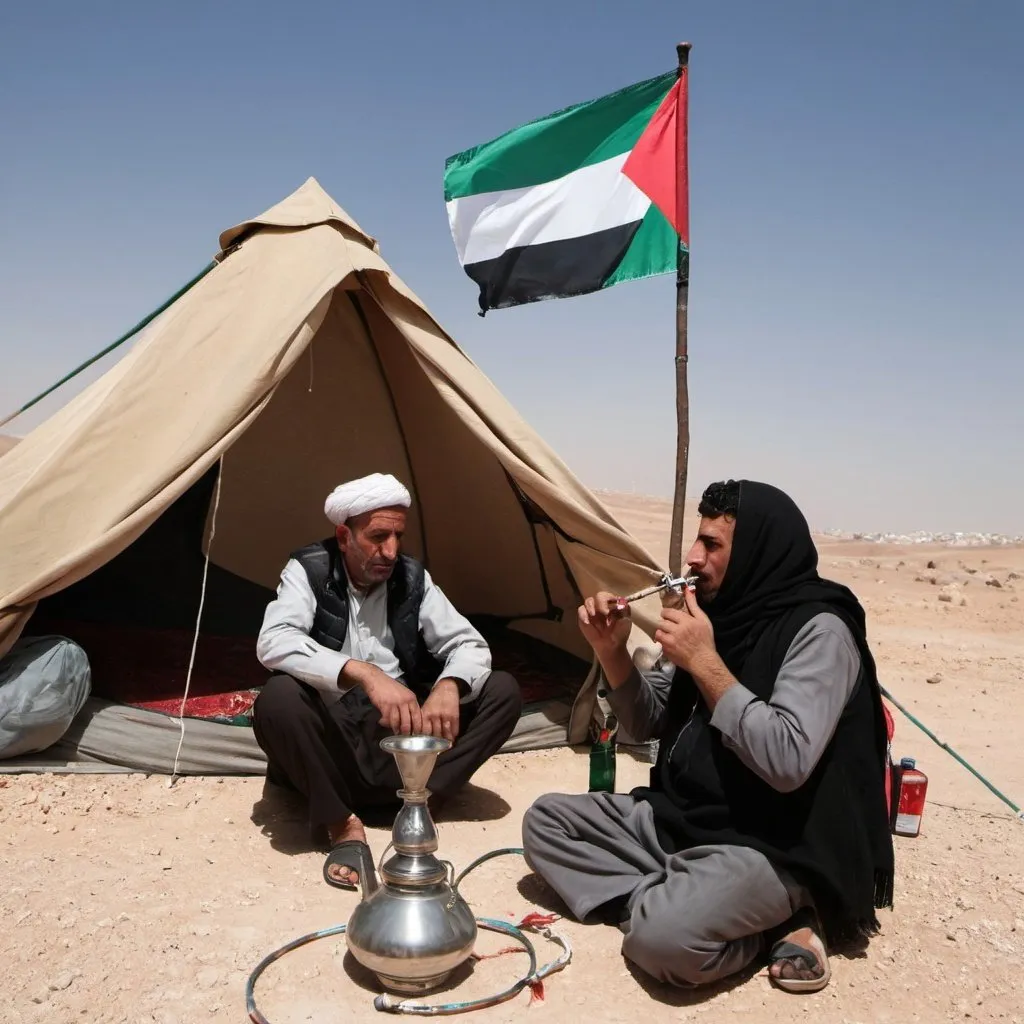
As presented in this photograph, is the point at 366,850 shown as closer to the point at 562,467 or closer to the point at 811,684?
the point at 811,684

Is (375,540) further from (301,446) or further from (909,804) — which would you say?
(301,446)

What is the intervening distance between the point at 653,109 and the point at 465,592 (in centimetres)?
273

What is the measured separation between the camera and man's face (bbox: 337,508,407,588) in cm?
365

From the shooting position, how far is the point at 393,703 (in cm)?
317

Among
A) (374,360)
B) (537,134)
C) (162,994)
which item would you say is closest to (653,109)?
(537,134)

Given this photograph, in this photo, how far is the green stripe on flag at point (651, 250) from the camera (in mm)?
4992

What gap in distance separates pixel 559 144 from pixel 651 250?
79cm

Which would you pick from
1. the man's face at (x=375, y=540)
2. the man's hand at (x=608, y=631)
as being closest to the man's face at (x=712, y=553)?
the man's hand at (x=608, y=631)

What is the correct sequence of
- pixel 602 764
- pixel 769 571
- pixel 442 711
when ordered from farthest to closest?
1. pixel 602 764
2. pixel 442 711
3. pixel 769 571

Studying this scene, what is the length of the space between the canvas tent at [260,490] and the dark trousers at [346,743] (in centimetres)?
70

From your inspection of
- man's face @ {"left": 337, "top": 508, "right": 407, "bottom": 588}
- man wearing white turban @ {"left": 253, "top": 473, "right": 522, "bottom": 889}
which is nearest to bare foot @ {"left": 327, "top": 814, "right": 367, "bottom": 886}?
man wearing white turban @ {"left": 253, "top": 473, "right": 522, "bottom": 889}

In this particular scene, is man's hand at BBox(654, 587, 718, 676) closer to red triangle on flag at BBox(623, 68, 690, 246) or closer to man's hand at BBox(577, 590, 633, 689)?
man's hand at BBox(577, 590, 633, 689)

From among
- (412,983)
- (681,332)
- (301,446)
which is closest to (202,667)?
(301,446)

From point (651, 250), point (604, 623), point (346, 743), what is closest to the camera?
point (604, 623)
